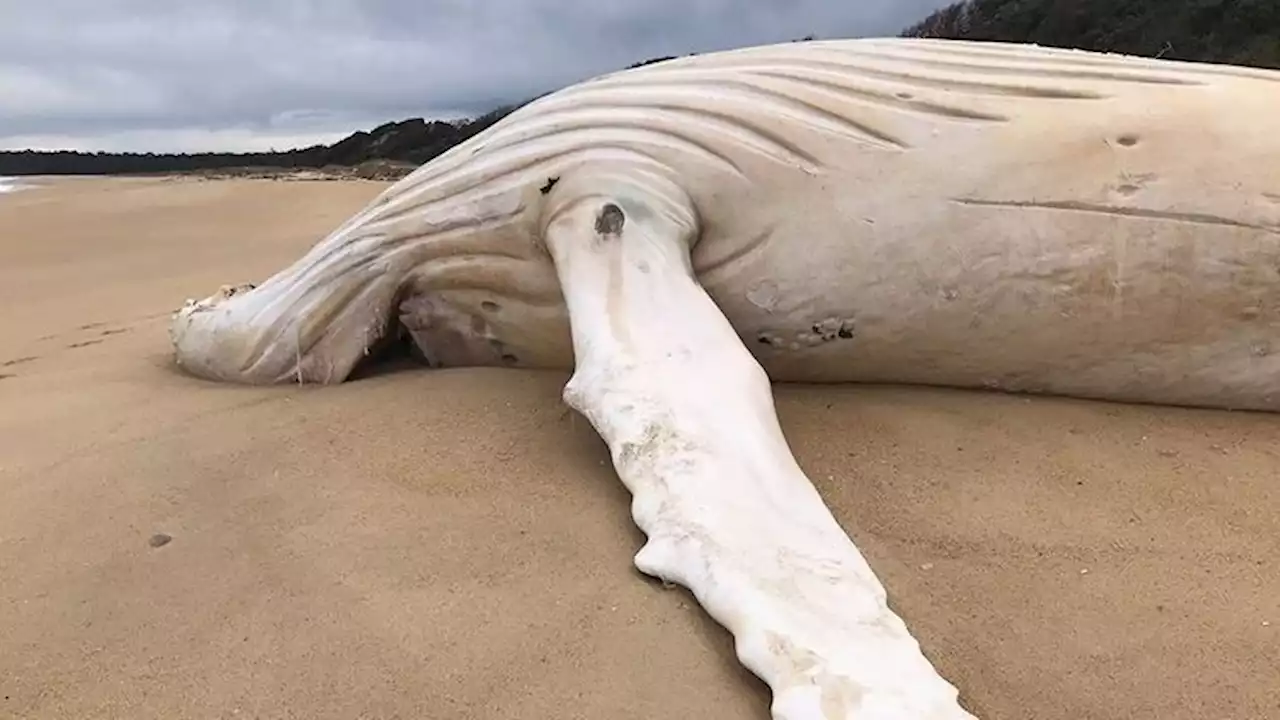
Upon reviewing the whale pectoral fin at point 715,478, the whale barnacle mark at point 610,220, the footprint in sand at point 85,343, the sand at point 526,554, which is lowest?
the footprint in sand at point 85,343

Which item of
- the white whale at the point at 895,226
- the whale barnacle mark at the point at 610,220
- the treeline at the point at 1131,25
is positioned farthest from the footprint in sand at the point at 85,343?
the treeline at the point at 1131,25

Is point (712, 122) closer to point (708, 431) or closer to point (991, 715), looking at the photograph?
A: point (708, 431)

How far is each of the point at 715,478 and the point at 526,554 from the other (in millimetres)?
357

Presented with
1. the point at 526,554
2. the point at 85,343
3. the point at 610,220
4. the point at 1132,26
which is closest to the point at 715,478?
the point at 526,554

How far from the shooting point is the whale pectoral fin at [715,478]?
1.69 metres

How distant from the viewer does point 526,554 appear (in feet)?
7.01

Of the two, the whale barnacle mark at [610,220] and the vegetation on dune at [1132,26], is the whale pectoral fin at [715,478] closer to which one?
the whale barnacle mark at [610,220]

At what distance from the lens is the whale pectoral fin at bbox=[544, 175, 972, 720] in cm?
169

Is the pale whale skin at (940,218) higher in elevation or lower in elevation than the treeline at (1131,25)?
lower

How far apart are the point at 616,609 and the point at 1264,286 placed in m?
1.85

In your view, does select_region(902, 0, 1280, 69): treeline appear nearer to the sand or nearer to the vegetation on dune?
the vegetation on dune

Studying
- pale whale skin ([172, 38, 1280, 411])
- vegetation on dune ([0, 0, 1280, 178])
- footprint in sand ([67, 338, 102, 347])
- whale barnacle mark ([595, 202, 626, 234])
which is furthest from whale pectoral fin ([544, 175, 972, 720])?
vegetation on dune ([0, 0, 1280, 178])

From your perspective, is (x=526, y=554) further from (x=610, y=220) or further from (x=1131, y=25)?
(x=1131, y=25)

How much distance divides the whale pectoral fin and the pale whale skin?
0.20 m
